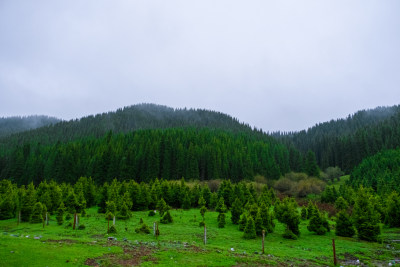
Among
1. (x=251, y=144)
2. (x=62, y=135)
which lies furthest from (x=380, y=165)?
(x=62, y=135)

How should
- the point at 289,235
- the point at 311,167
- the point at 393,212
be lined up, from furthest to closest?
1. the point at 311,167
2. the point at 393,212
3. the point at 289,235

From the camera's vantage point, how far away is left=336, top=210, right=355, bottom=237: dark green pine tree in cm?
3447

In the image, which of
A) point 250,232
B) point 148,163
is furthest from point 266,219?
point 148,163

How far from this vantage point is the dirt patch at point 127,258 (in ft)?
55.2

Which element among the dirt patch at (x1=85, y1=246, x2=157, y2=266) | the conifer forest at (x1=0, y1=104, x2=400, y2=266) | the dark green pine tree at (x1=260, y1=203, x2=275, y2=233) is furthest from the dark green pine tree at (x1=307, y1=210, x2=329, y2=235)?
the dirt patch at (x1=85, y1=246, x2=157, y2=266)

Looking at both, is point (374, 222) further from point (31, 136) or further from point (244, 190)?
point (31, 136)

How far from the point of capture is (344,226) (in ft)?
115

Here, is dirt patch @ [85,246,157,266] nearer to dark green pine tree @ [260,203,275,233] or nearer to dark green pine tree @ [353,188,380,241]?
dark green pine tree @ [260,203,275,233]

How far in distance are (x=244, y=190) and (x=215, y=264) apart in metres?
46.7

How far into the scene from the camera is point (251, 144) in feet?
445

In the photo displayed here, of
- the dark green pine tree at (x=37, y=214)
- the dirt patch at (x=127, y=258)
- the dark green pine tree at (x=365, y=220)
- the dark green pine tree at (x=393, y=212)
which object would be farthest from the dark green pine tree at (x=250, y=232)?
the dark green pine tree at (x=37, y=214)

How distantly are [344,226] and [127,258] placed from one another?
1207 inches

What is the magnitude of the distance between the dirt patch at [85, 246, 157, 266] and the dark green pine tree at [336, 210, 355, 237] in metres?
27.6

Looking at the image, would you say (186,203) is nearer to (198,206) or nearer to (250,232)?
(198,206)
